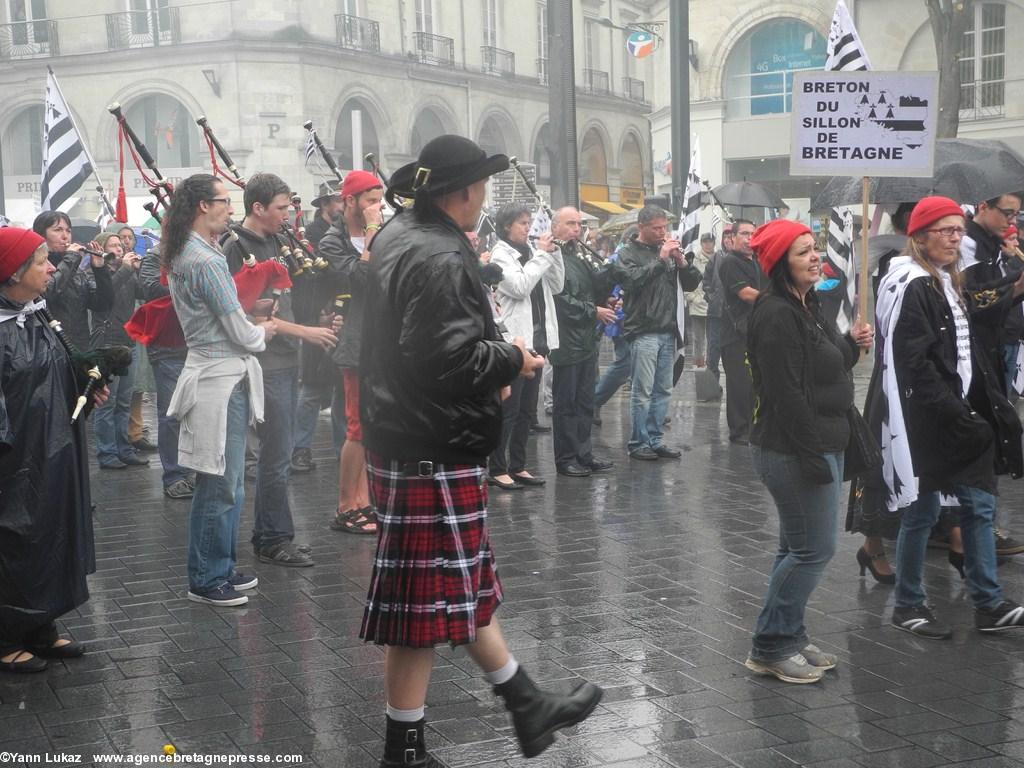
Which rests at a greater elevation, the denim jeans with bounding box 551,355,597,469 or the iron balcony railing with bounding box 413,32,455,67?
the iron balcony railing with bounding box 413,32,455,67

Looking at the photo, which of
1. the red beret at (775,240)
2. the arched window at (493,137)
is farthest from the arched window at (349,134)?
the red beret at (775,240)

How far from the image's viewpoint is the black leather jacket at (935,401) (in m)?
5.48

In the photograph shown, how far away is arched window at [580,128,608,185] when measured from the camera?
2055 inches

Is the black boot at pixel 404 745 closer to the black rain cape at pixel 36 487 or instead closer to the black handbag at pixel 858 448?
the black rain cape at pixel 36 487

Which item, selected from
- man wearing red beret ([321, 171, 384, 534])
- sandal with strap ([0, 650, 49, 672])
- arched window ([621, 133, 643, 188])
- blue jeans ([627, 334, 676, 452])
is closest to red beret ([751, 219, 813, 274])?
man wearing red beret ([321, 171, 384, 534])

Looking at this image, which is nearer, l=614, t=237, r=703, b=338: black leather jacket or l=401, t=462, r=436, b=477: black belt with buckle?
l=401, t=462, r=436, b=477: black belt with buckle

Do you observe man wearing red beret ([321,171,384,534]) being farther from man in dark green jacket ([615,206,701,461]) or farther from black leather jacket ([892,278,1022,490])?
black leather jacket ([892,278,1022,490])

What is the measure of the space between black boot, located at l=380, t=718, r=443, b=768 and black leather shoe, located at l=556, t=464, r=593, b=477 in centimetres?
560

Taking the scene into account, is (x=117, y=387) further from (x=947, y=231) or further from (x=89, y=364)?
(x=947, y=231)

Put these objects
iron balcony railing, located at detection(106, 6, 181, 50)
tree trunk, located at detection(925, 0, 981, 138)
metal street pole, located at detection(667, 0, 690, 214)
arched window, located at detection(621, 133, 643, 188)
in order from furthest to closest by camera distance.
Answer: arched window, located at detection(621, 133, 643, 188) → iron balcony railing, located at detection(106, 6, 181, 50) → tree trunk, located at detection(925, 0, 981, 138) → metal street pole, located at detection(667, 0, 690, 214)

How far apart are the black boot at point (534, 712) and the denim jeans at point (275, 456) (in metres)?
2.99

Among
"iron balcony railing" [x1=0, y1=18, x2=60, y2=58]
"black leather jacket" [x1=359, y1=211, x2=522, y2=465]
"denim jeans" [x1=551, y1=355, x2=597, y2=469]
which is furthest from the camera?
"iron balcony railing" [x1=0, y1=18, x2=60, y2=58]

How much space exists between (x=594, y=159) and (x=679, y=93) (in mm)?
35981

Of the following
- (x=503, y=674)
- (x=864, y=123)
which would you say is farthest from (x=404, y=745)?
(x=864, y=123)
